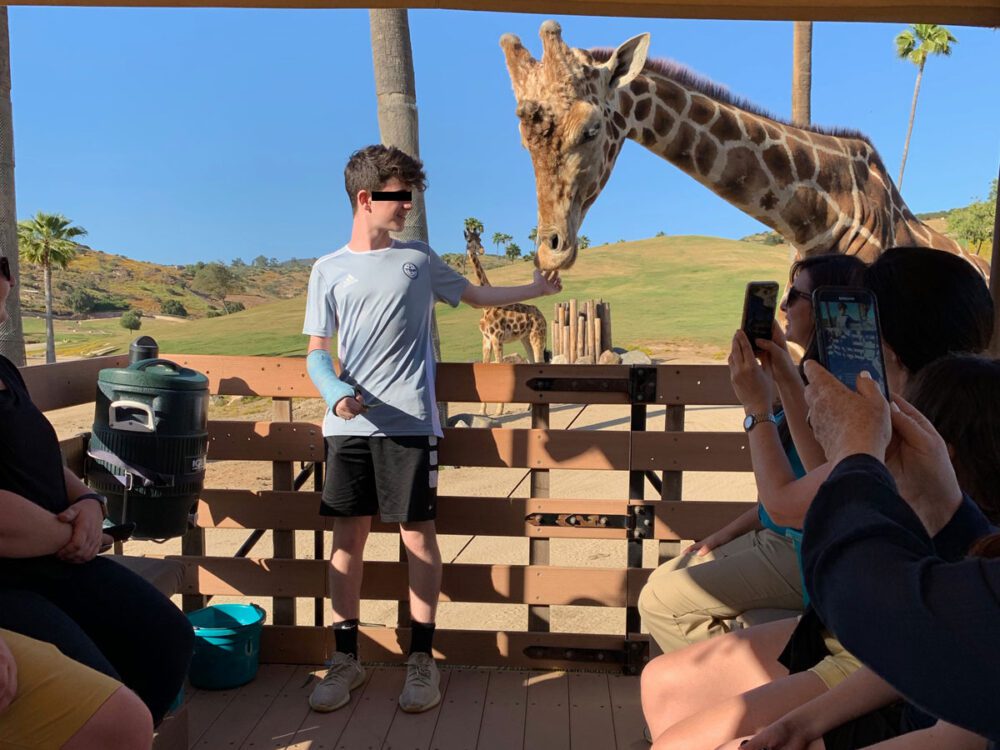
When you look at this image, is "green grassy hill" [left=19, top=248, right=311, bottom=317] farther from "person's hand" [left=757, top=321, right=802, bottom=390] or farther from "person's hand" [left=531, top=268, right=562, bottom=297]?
"person's hand" [left=757, top=321, right=802, bottom=390]

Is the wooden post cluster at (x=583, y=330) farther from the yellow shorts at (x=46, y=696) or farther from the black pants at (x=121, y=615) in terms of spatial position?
the yellow shorts at (x=46, y=696)

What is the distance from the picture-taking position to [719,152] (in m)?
4.15

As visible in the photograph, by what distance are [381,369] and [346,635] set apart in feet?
3.50

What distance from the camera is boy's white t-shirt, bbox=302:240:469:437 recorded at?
3.02 metres

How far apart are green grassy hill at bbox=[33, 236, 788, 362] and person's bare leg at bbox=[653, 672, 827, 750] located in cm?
1852

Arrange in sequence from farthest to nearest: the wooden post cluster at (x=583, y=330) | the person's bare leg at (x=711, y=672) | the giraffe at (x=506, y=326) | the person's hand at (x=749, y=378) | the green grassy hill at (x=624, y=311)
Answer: the green grassy hill at (x=624, y=311) < the wooden post cluster at (x=583, y=330) < the giraffe at (x=506, y=326) < the person's bare leg at (x=711, y=672) < the person's hand at (x=749, y=378)

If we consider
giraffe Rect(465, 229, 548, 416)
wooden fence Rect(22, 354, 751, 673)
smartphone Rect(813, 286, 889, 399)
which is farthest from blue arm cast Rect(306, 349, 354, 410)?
giraffe Rect(465, 229, 548, 416)

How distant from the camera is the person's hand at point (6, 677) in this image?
4.93ft

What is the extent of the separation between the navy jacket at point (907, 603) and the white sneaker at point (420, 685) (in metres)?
2.39

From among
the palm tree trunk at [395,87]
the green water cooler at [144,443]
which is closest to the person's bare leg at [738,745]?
the green water cooler at [144,443]

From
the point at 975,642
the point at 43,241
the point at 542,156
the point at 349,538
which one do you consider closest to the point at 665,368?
the point at 542,156

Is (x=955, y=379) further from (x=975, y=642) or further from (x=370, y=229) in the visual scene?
(x=370, y=229)

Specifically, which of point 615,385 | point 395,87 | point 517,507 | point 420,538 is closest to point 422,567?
point 420,538

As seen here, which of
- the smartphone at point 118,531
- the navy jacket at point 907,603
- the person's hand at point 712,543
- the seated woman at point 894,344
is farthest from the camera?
the person's hand at point 712,543
